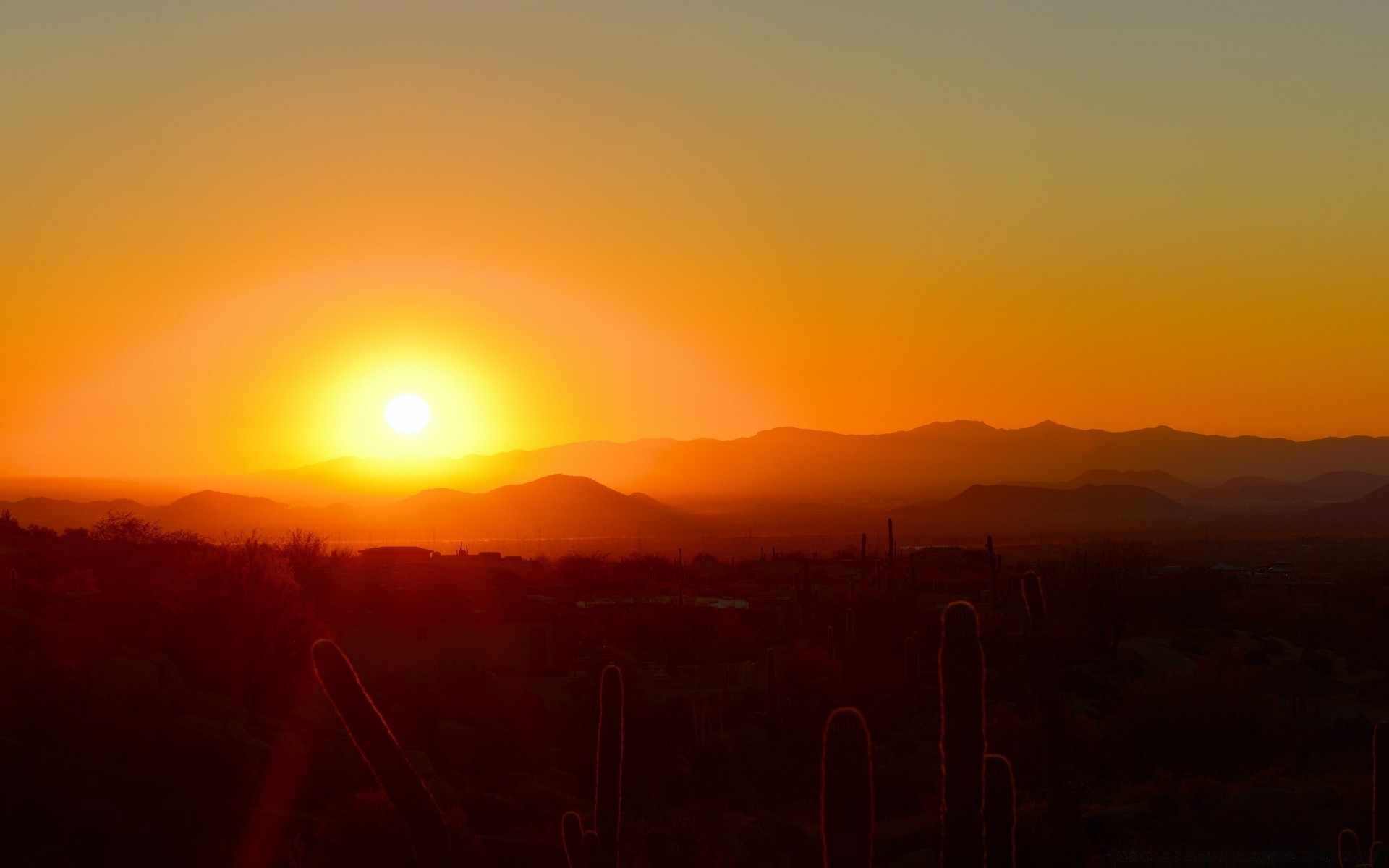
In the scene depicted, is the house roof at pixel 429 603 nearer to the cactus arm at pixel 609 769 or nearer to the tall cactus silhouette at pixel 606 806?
the cactus arm at pixel 609 769

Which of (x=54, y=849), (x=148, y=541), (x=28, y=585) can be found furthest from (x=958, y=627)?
(x=148, y=541)

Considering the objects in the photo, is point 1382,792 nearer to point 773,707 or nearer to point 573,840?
point 573,840

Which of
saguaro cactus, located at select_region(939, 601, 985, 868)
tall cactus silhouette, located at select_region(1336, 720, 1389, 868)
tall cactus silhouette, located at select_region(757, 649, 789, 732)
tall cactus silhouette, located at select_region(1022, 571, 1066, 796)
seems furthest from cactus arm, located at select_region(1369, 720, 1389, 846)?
tall cactus silhouette, located at select_region(757, 649, 789, 732)

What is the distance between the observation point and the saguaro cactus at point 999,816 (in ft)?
33.3

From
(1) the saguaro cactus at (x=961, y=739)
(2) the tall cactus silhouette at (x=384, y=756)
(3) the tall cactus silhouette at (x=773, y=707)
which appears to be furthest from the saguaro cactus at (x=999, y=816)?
(3) the tall cactus silhouette at (x=773, y=707)

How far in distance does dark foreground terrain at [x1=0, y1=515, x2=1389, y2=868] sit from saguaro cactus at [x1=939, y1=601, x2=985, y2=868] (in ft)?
25.5

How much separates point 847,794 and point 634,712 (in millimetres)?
23836

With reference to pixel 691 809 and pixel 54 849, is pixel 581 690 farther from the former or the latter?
pixel 54 849

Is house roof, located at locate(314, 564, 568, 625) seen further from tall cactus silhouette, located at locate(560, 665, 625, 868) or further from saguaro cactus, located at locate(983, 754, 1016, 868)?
saguaro cactus, located at locate(983, 754, 1016, 868)

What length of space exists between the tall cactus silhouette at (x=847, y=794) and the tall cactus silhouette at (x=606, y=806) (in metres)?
3.98

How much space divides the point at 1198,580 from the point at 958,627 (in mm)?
55511

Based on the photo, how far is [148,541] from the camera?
5488 centimetres

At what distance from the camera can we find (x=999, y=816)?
10414mm

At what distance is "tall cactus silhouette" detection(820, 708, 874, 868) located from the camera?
903 centimetres
